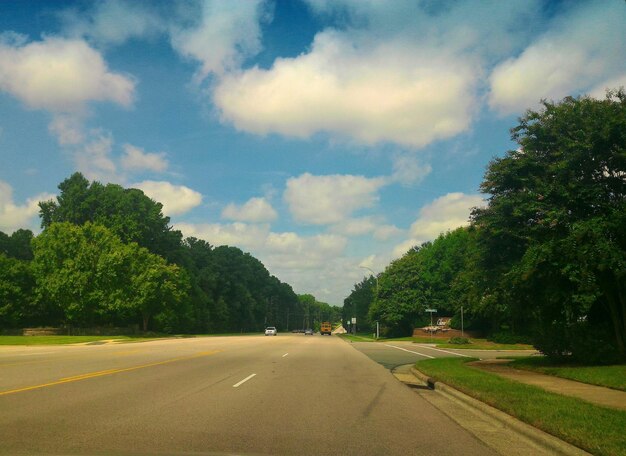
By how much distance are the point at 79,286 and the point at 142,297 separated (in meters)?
7.58

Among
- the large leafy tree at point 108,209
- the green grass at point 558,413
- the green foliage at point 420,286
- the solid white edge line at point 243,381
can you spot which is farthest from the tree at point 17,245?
the green grass at point 558,413

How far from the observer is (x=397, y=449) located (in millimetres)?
7406

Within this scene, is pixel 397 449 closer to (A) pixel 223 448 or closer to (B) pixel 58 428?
(A) pixel 223 448

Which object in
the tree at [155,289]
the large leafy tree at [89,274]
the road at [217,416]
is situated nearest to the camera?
the road at [217,416]

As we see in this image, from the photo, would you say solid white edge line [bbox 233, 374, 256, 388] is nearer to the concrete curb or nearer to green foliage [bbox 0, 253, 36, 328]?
the concrete curb

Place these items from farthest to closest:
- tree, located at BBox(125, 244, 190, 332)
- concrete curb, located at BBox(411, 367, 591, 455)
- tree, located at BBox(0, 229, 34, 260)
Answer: tree, located at BBox(0, 229, 34, 260) → tree, located at BBox(125, 244, 190, 332) → concrete curb, located at BBox(411, 367, 591, 455)

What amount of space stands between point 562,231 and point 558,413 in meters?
12.1

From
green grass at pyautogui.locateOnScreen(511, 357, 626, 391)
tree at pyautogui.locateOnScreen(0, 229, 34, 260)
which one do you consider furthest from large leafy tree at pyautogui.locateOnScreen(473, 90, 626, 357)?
tree at pyautogui.locateOnScreen(0, 229, 34, 260)

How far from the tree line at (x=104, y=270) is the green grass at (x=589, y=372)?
49.8 m

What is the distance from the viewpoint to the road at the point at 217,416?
24.3 ft

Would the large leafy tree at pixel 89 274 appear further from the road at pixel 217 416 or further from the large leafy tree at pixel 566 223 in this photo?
the large leafy tree at pixel 566 223

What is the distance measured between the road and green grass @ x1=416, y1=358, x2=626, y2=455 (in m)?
1.23

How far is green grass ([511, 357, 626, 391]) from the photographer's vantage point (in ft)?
46.1

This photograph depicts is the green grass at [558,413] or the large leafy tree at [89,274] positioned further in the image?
the large leafy tree at [89,274]
